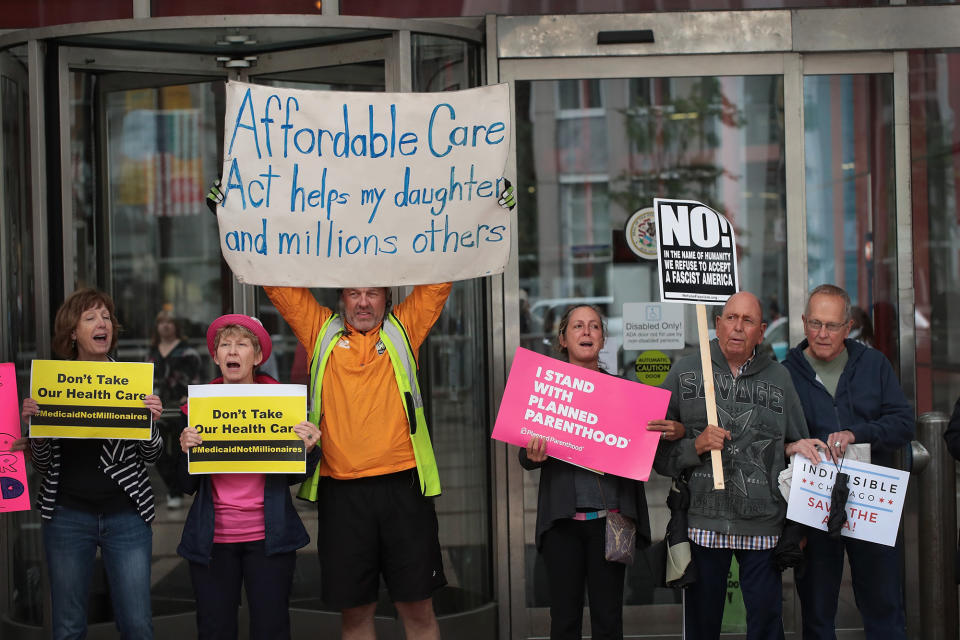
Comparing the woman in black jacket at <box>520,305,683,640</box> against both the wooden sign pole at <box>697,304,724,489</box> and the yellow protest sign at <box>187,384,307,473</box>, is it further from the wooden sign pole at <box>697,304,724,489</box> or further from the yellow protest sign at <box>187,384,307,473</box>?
the yellow protest sign at <box>187,384,307,473</box>

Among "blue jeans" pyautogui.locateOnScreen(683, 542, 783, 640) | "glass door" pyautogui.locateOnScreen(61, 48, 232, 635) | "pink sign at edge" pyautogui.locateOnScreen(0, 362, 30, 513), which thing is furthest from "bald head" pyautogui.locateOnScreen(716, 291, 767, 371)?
"glass door" pyautogui.locateOnScreen(61, 48, 232, 635)

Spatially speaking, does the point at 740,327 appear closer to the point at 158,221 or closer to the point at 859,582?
the point at 859,582

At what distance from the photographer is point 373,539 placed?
4.70 m

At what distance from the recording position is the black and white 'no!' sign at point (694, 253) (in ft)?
15.2

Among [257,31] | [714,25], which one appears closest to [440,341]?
[257,31]

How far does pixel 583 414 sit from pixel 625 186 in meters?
1.86

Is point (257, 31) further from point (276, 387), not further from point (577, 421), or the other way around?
point (577, 421)

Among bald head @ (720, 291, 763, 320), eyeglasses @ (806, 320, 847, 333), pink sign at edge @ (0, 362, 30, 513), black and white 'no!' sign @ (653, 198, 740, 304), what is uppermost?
black and white 'no!' sign @ (653, 198, 740, 304)

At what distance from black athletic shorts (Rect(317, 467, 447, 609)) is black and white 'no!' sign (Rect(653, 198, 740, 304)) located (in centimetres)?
138

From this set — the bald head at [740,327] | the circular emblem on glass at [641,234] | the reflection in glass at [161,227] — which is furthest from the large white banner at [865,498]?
the reflection in glass at [161,227]

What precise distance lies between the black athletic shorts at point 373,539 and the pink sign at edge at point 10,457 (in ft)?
4.06

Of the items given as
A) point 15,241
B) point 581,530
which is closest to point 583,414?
point 581,530

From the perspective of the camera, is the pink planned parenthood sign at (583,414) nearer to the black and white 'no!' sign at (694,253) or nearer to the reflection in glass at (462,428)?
the black and white 'no!' sign at (694,253)

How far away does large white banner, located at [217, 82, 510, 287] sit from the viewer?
471cm
